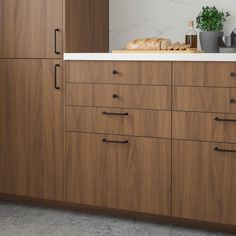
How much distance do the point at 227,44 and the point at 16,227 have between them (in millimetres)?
1558

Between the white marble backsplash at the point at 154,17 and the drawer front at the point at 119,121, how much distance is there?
727 millimetres

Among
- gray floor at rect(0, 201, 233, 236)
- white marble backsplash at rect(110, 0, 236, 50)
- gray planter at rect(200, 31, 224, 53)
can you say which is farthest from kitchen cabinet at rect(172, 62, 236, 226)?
white marble backsplash at rect(110, 0, 236, 50)

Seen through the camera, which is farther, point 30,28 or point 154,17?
point 154,17

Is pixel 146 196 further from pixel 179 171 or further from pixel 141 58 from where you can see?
pixel 141 58

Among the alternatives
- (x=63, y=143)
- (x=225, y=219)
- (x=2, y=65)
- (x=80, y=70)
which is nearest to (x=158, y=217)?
(x=225, y=219)

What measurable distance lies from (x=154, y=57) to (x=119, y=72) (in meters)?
0.23

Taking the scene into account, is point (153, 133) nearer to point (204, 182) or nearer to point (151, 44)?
point (204, 182)

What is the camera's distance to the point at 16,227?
3.00 m

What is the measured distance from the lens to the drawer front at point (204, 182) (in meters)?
2.75

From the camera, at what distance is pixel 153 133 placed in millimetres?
2889

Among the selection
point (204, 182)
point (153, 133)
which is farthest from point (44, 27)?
point (204, 182)

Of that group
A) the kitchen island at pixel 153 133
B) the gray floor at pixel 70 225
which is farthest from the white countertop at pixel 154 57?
the gray floor at pixel 70 225

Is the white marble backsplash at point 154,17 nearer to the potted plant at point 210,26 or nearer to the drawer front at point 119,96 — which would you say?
the potted plant at point 210,26

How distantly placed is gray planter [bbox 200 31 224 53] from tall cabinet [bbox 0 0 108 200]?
72 cm
